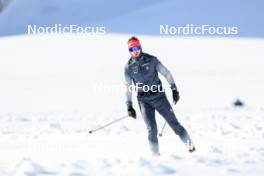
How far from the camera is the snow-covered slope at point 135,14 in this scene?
42406 mm

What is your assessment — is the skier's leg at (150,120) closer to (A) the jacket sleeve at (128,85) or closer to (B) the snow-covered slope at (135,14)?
(A) the jacket sleeve at (128,85)

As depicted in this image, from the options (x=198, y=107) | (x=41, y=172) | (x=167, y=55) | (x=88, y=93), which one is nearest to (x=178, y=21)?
(x=167, y=55)

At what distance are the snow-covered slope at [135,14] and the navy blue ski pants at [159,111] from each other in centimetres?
3021

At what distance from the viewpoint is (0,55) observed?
3219cm

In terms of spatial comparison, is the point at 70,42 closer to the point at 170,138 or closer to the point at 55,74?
the point at 55,74

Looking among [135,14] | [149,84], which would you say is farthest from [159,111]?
[135,14]

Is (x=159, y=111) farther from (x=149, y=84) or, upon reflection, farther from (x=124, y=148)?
(x=124, y=148)

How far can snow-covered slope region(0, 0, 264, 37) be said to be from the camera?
4241 cm

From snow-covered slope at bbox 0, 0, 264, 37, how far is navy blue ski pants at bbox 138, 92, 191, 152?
3021 cm

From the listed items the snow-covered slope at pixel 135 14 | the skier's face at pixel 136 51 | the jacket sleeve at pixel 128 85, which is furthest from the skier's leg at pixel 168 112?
the snow-covered slope at pixel 135 14

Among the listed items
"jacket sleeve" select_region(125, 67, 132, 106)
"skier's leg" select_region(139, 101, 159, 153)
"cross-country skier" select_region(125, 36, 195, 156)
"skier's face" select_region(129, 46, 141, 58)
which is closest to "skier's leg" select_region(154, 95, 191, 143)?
"cross-country skier" select_region(125, 36, 195, 156)

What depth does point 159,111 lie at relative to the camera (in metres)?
6.80

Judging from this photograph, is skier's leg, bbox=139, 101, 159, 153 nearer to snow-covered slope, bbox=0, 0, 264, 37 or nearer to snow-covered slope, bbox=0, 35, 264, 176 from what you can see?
snow-covered slope, bbox=0, 35, 264, 176

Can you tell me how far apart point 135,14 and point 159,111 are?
1652 inches
